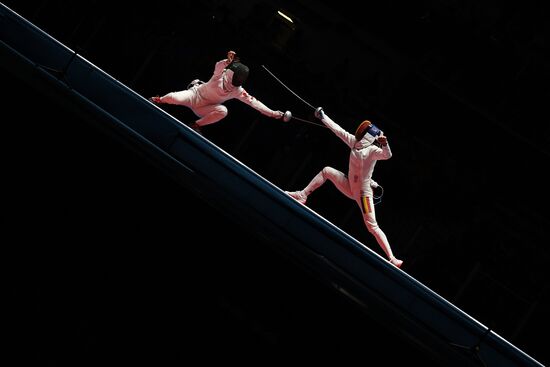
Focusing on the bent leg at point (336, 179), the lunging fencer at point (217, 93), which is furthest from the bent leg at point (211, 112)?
the bent leg at point (336, 179)

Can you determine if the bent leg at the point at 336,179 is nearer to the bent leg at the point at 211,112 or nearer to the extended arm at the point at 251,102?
the extended arm at the point at 251,102

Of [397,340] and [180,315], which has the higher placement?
[397,340]

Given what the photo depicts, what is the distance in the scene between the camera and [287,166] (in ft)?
28.0

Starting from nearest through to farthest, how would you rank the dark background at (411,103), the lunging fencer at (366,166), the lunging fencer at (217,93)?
the lunging fencer at (366,166) → the lunging fencer at (217,93) → the dark background at (411,103)

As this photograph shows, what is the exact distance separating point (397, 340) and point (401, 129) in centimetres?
368

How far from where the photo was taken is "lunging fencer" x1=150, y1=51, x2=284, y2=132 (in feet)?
21.8

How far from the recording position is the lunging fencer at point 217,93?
6652 mm

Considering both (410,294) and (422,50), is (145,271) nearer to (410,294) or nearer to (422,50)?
(410,294)

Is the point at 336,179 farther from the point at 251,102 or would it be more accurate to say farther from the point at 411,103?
the point at 411,103

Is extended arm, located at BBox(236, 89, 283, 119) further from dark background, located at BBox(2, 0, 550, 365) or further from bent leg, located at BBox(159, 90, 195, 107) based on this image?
dark background, located at BBox(2, 0, 550, 365)

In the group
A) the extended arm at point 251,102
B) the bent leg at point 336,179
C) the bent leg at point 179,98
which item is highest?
the extended arm at point 251,102

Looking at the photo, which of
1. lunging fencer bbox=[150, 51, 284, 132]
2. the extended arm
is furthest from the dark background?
lunging fencer bbox=[150, 51, 284, 132]

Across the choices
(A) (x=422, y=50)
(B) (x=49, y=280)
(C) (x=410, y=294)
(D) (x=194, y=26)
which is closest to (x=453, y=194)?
(A) (x=422, y=50)

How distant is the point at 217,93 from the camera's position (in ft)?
22.0
